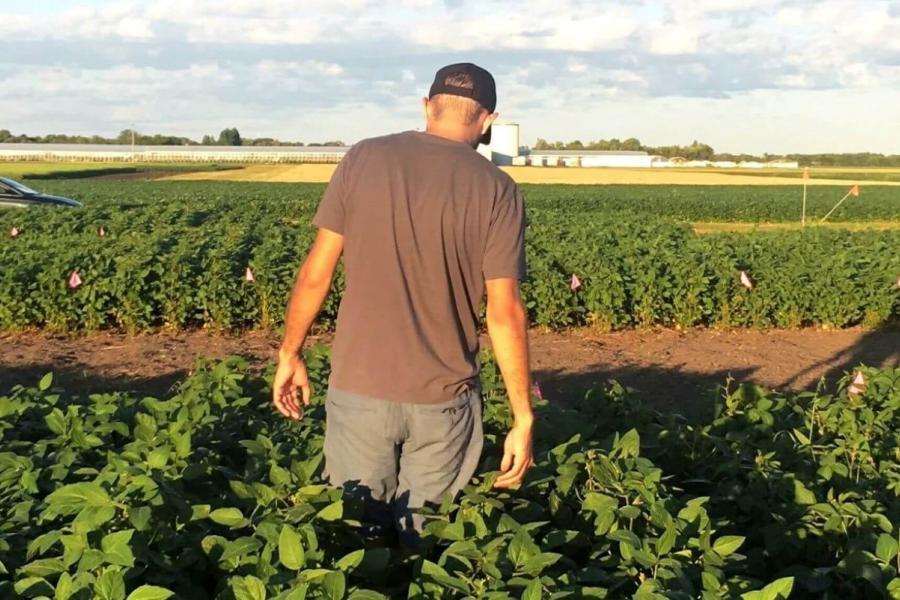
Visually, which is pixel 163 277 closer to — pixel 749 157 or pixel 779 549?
pixel 779 549

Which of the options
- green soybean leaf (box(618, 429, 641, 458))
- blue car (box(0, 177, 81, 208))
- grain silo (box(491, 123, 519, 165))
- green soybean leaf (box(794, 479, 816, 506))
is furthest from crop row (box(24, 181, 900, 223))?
grain silo (box(491, 123, 519, 165))

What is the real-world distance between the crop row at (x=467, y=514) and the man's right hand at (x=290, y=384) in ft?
0.46

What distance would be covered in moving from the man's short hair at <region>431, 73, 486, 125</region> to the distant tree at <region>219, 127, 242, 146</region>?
14761 centimetres

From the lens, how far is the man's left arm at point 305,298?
306 centimetres

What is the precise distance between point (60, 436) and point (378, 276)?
1.47 m

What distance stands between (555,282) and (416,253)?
704 cm

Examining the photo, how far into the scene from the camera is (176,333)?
9.65 metres

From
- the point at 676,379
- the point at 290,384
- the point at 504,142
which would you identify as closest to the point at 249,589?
the point at 290,384

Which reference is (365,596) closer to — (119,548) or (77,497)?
(119,548)

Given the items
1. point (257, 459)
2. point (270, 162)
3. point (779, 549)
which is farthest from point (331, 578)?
point (270, 162)

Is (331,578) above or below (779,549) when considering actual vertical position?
above

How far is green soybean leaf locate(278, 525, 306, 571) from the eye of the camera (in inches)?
85.7

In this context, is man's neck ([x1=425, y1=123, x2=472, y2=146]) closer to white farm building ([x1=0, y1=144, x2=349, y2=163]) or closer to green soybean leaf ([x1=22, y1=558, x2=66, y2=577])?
green soybean leaf ([x1=22, y1=558, x2=66, y2=577])

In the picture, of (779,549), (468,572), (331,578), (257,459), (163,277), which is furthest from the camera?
(163,277)
